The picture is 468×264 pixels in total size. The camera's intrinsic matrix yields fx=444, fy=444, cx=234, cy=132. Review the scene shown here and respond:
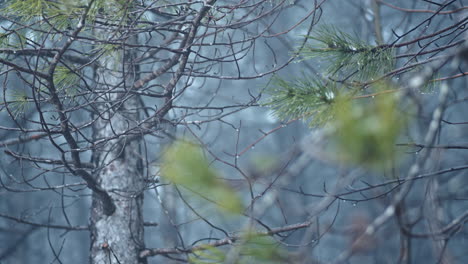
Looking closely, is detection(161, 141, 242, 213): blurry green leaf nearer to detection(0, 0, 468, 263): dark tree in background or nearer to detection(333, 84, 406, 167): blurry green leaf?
detection(0, 0, 468, 263): dark tree in background

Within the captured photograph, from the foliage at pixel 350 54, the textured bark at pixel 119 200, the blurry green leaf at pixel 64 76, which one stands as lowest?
the textured bark at pixel 119 200

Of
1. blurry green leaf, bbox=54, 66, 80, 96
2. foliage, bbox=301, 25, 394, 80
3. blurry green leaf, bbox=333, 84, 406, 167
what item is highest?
blurry green leaf, bbox=54, 66, 80, 96

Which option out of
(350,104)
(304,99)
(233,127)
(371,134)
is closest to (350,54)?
(304,99)

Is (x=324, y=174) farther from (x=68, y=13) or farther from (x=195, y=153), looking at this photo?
(x=195, y=153)

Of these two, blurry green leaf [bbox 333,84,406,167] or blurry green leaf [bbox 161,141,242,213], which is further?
blurry green leaf [bbox 161,141,242,213]

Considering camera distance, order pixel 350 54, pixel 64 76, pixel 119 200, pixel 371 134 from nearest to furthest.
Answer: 1. pixel 371 134
2. pixel 350 54
3. pixel 64 76
4. pixel 119 200

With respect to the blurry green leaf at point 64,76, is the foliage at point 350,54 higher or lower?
lower

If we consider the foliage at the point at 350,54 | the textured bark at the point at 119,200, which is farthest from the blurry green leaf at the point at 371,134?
the textured bark at the point at 119,200

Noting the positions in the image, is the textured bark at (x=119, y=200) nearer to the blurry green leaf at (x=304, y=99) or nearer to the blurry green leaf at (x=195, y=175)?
the blurry green leaf at (x=304, y=99)

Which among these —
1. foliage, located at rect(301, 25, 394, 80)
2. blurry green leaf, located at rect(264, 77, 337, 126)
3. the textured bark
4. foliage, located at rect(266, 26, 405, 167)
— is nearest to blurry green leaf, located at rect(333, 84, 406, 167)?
foliage, located at rect(266, 26, 405, 167)

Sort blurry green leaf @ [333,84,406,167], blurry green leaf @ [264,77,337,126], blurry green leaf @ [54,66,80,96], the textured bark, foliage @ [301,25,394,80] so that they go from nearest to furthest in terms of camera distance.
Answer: blurry green leaf @ [333,84,406,167] < blurry green leaf @ [264,77,337,126] < foliage @ [301,25,394,80] < blurry green leaf @ [54,66,80,96] < the textured bark

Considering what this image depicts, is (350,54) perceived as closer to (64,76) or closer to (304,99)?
(304,99)

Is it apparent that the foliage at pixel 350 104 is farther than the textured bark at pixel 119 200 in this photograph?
No

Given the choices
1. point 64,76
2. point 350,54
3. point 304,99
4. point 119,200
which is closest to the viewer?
point 304,99
